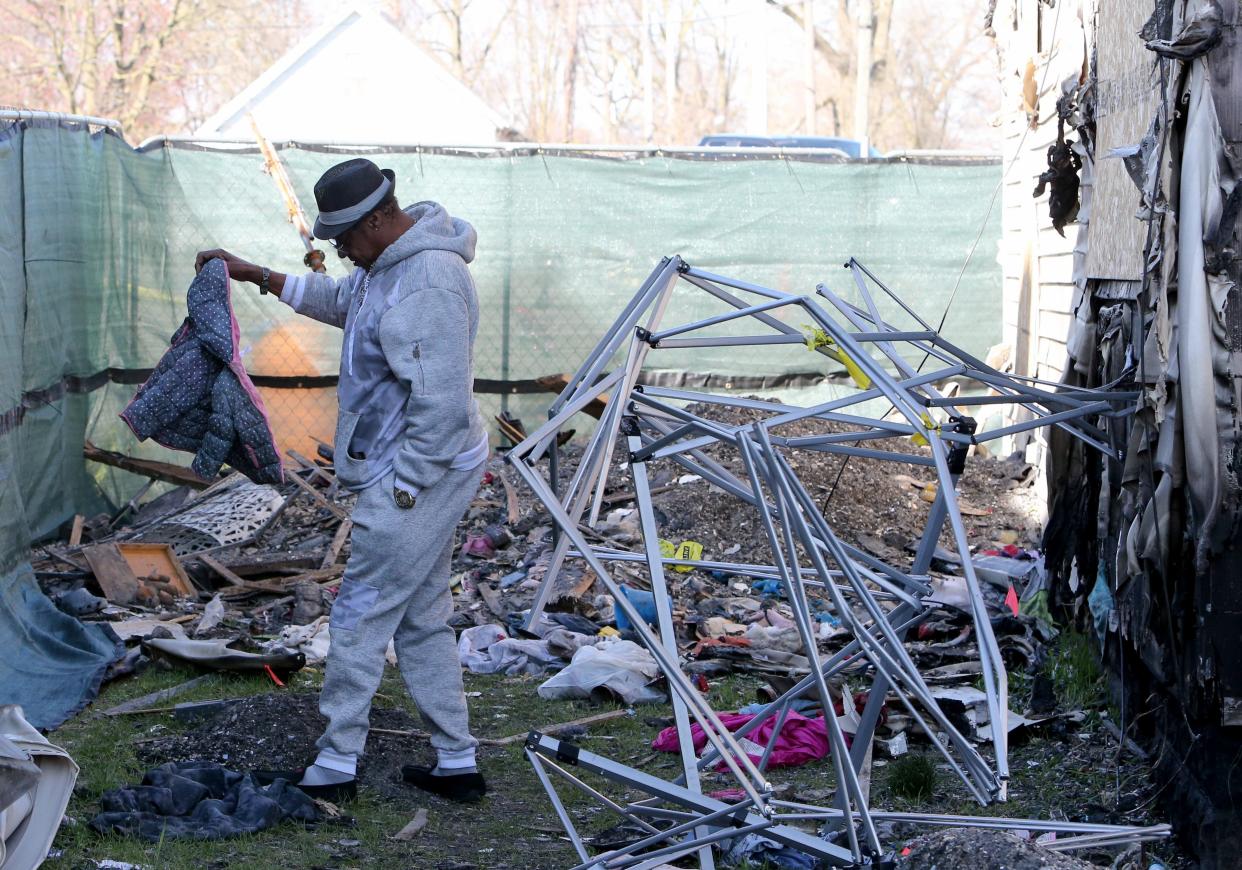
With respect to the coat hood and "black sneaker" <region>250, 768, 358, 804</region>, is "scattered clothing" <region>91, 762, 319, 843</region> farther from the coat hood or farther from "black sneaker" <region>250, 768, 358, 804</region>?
the coat hood

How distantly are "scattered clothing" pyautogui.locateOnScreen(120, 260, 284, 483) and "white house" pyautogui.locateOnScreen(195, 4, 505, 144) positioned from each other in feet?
92.7

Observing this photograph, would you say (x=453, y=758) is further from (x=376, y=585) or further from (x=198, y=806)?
(x=198, y=806)

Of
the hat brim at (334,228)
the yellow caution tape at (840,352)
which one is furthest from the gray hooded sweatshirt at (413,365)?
the yellow caution tape at (840,352)

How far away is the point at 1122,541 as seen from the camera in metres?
4.77

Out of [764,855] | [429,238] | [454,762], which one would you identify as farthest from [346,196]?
[764,855]

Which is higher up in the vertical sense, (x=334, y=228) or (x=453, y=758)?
(x=334, y=228)

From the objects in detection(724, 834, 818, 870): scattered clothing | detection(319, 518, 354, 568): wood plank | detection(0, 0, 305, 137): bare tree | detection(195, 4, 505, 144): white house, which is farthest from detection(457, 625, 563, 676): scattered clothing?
detection(195, 4, 505, 144): white house

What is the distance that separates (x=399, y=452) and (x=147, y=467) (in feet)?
20.5

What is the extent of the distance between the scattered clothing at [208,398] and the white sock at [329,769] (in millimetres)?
1262

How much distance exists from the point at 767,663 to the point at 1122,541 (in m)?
2.25

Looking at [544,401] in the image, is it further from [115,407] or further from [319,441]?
[115,407]

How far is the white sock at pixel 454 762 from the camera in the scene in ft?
15.5

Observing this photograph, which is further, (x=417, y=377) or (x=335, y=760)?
(x=335, y=760)

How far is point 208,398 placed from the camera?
17.4 ft
